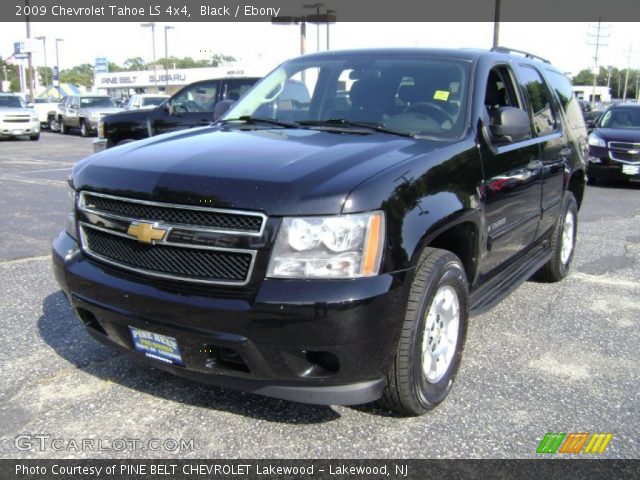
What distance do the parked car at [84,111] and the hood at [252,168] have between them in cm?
2342

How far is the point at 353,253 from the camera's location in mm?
2566

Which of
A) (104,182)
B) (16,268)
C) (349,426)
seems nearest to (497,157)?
(349,426)

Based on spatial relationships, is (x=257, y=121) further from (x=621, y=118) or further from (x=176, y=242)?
(x=621, y=118)

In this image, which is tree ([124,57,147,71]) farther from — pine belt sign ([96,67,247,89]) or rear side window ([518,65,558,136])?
rear side window ([518,65,558,136])

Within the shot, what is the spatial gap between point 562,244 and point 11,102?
2309cm

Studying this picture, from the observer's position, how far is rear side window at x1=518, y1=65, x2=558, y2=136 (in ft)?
15.3

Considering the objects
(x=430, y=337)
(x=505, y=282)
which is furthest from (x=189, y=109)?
(x=430, y=337)

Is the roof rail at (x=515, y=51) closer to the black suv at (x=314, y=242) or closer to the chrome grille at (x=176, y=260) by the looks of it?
the black suv at (x=314, y=242)

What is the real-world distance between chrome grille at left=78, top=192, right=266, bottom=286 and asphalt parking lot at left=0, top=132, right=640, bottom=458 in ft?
2.61

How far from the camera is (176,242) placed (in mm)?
2707

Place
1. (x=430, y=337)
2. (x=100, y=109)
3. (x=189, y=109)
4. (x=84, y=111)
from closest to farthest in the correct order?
(x=430, y=337) → (x=189, y=109) → (x=100, y=109) → (x=84, y=111)

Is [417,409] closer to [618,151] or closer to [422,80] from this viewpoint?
[422,80]

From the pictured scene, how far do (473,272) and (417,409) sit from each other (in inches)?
36.4

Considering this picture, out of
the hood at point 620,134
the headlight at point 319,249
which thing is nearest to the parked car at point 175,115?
the hood at point 620,134
